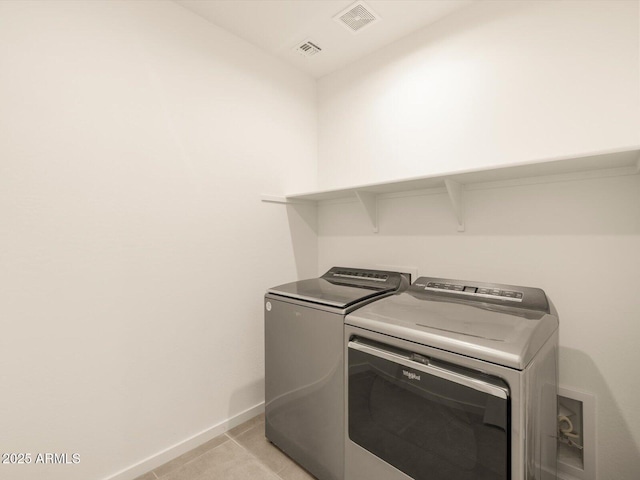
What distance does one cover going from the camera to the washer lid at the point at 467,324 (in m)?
0.89

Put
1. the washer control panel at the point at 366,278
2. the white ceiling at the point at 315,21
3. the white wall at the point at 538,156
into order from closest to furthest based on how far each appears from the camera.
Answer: the white wall at the point at 538,156 < the white ceiling at the point at 315,21 < the washer control panel at the point at 366,278

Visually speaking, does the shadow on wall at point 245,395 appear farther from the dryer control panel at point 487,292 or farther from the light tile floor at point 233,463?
the dryer control panel at point 487,292

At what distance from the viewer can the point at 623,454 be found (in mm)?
1245

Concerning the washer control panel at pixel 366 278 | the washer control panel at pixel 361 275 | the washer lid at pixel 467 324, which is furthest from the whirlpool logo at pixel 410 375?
the washer control panel at pixel 361 275

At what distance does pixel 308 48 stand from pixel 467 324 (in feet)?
6.72

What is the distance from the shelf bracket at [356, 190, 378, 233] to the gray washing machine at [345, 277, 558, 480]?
755 mm

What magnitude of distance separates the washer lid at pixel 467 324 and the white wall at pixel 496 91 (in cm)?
79

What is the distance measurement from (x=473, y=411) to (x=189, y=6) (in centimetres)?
238

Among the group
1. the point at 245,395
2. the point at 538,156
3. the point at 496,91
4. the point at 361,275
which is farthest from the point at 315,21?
the point at 245,395

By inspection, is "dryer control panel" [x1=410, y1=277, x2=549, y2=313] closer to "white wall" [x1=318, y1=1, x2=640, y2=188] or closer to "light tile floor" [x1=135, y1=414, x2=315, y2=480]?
"white wall" [x1=318, y1=1, x2=640, y2=188]

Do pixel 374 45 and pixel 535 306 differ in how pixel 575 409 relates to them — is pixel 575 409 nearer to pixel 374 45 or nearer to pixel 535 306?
pixel 535 306

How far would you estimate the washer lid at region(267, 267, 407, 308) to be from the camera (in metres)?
1.44

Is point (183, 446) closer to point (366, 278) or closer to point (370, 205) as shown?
point (366, 278)

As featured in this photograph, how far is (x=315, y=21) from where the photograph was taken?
70.1 inches
